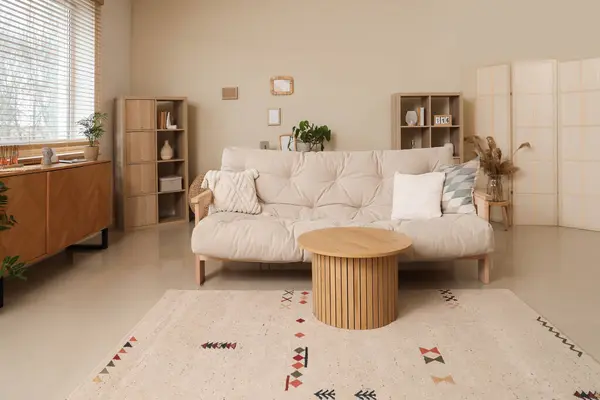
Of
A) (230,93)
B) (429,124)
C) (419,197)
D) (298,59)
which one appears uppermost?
(298,59)

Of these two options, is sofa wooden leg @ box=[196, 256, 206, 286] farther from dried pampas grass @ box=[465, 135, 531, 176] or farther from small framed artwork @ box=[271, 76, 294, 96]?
dried pampas grass @ box=[465, 135, 531, 176]

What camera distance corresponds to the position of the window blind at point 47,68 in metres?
3.50

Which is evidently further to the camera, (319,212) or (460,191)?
(319,212)

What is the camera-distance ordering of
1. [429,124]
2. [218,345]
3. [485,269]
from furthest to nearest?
[429,124], [485,269], [218,345]

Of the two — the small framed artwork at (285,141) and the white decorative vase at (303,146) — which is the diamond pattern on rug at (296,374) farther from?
the small framed artwork at (285,141)

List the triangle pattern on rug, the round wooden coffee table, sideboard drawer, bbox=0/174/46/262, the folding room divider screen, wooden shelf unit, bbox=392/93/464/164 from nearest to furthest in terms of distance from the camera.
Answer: the triangle pattern on rug, the round wooden coffee table, sideboard drawer, bbox=0/174/46/262, the folding room divider screen, wooden shelf unit, bbox=392/93/464/164

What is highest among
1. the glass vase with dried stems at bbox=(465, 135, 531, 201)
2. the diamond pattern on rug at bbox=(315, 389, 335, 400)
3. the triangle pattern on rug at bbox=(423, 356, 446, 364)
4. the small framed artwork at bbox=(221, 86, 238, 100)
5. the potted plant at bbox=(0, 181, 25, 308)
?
the small framed artwork at bbox=(221, 86, 238, 100)

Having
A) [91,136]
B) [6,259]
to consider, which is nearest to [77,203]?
[91,136]

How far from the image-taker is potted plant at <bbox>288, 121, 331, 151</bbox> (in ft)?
17.9

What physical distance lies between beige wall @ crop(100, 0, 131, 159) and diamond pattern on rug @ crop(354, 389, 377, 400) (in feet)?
13.9

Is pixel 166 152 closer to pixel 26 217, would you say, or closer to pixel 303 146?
pixel 303 146

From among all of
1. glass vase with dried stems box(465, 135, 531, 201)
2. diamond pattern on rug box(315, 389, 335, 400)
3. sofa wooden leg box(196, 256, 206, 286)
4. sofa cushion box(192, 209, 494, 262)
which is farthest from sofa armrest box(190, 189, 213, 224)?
glass vase with dried stems box(465, 135, 531, 201)

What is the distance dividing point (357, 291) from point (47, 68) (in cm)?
344

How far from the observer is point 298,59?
5.73 meters
